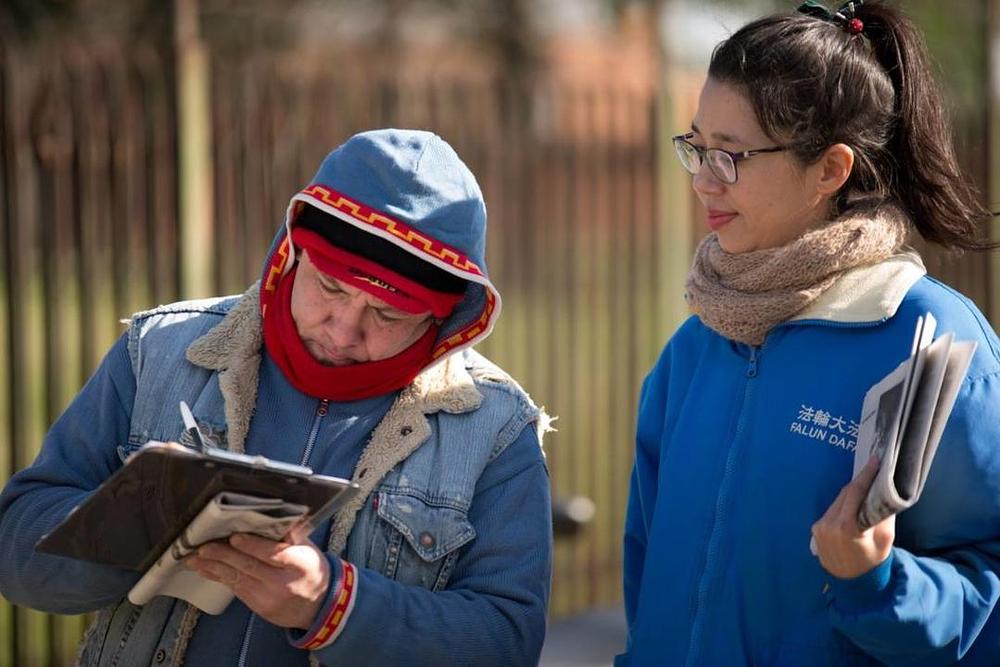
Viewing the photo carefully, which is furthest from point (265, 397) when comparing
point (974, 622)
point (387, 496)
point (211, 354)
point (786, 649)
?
point (974, 622)

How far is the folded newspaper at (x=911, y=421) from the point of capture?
188 centimetres

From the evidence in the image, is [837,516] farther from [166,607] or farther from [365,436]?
[166,607]

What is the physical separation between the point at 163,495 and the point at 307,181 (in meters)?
3.20

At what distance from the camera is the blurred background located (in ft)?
14.8

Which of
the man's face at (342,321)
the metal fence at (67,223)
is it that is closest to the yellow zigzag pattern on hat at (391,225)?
the man's face at (342,321)

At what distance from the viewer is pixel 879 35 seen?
8.14 ft

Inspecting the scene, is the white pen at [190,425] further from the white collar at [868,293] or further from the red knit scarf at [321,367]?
the white collar at [868,293]

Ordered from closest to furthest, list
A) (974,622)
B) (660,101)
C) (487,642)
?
1. (974,622)
2. (487,642)
3. (660,101)

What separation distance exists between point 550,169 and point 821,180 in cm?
363

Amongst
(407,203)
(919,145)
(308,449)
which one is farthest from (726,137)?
(308,449)

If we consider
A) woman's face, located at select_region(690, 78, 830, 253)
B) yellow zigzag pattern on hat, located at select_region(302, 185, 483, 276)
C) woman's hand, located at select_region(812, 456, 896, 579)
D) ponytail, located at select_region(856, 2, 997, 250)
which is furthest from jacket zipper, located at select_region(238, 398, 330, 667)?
ponytail, located at select_region(856, 2, 997, 250)

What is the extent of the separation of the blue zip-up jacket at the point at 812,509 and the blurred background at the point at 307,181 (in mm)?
799

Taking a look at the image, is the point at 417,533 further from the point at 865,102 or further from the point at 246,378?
the point at 865,102

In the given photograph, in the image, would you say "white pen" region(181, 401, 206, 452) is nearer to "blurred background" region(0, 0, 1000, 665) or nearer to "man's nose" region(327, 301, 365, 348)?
"man's nose" region(327, 301, 365, 348)
